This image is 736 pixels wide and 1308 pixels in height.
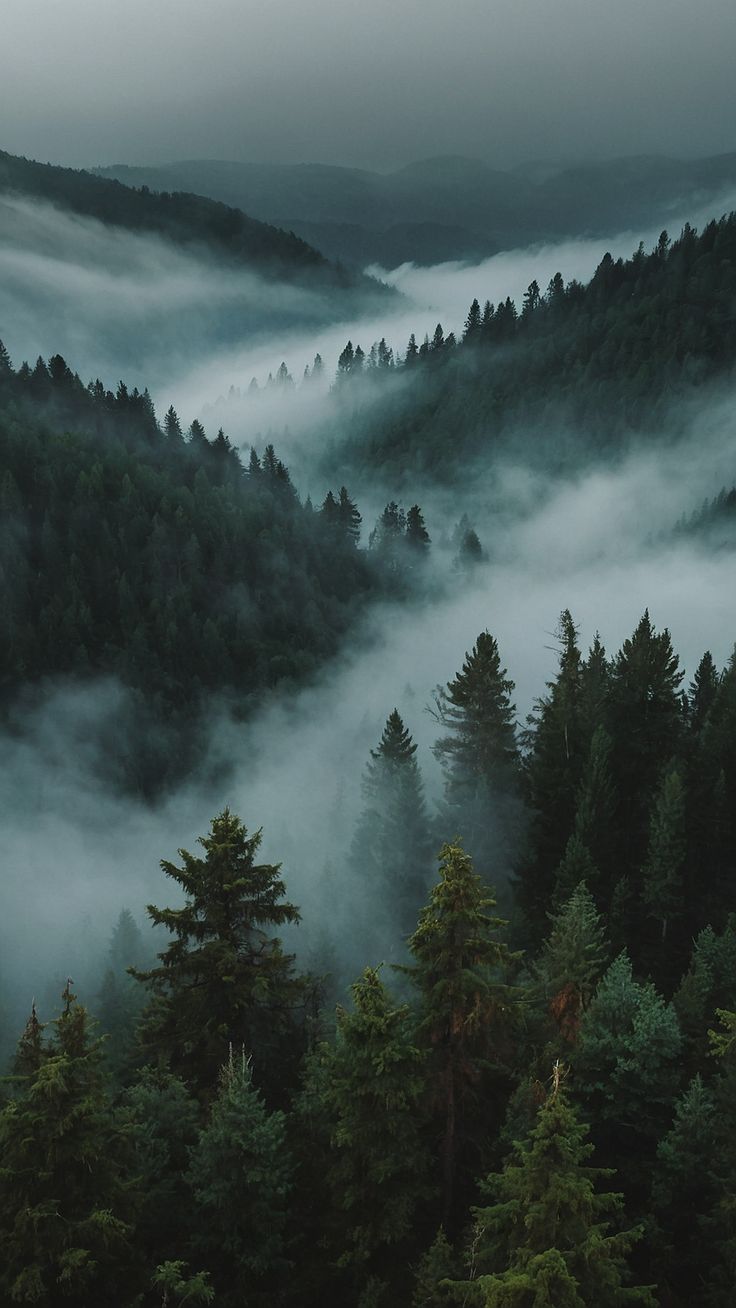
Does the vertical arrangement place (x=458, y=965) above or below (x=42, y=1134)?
above

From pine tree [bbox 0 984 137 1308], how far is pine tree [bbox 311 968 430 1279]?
6331 mm

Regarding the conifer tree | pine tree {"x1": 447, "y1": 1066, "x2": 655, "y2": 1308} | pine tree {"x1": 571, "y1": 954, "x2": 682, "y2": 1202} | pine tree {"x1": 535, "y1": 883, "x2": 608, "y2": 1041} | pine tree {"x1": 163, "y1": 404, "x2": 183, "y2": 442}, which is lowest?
pine tree {"x1": 447, "y1": 1066, "x2": 655, "y2": 1308}

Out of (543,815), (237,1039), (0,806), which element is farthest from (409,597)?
(237,1039)

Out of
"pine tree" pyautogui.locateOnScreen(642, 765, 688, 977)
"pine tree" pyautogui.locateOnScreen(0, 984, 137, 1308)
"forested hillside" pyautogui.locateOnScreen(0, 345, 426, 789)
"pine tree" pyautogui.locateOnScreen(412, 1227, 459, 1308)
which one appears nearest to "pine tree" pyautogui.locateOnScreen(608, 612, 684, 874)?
"pine tree" pyautogui.locateOnScreen(642, 765, 688, 977)

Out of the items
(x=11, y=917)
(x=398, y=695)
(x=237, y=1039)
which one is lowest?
(x=237, y=1039)

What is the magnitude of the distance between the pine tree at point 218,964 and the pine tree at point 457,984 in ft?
18.0

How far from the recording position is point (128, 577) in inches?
6142

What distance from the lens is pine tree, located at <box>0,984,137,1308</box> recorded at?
1822 cm

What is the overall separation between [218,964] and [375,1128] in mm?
6905

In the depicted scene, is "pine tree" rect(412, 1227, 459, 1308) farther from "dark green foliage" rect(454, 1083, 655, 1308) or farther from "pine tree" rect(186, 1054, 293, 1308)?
"dark green foliage" rect(454, 1083, 655, 1308)

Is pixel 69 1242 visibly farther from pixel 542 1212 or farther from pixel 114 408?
pixel 114 408

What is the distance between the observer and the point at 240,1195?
23.4m

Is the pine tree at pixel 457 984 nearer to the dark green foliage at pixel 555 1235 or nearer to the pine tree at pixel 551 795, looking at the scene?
the dark green foliage at pixel 555 1235

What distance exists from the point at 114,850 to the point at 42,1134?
12283cm
